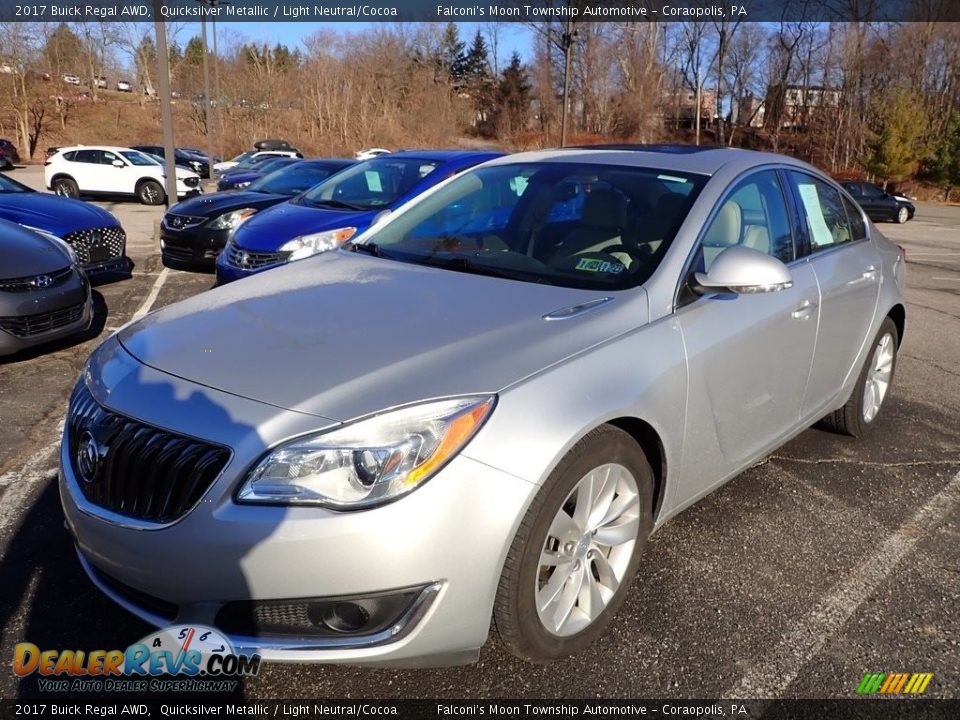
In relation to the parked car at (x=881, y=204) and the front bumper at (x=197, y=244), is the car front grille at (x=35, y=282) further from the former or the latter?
the parked car at (x=881, y=204)

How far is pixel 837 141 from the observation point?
52.3 m

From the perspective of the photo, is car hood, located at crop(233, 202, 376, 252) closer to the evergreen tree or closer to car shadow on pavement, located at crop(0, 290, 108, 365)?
car shadow on pavement, located at crop(0, 290, 108, 365)

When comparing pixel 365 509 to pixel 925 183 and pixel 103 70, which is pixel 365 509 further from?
pixel 103 70

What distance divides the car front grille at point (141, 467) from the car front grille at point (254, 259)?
15.1ft

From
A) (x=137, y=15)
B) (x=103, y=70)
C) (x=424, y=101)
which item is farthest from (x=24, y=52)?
(x=424, y=101)

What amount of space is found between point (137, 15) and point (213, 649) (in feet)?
168

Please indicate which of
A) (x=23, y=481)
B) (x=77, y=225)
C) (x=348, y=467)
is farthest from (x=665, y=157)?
(x=77, y=225)

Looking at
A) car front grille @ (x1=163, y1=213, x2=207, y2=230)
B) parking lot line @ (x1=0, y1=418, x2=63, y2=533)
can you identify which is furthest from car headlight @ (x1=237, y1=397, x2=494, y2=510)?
car front grille @ (x1=163, y1=213, x2=207, y2=230)

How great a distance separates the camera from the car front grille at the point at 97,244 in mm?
7648

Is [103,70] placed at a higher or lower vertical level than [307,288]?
higher

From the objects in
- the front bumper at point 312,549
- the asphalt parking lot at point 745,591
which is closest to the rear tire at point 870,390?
the asphalt parking lot at point 745,591

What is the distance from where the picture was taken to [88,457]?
2371 millimetres

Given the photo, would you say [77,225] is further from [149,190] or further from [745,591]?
[149,190]

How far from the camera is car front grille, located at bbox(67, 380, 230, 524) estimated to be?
211 cm
